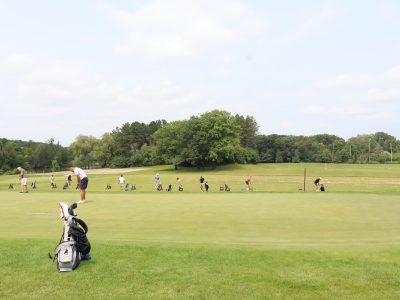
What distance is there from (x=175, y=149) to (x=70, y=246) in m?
103

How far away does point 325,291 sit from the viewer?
6961mm

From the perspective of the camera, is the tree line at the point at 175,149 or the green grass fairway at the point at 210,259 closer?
the green grass fairway at the point at 210,259

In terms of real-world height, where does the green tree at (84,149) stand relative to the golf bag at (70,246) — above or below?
above

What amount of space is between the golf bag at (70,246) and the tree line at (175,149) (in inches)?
3874

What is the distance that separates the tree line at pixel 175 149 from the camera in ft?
360

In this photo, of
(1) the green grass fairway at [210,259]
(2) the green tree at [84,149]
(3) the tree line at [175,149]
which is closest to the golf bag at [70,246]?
(1) the green grass fairway at [210,259]

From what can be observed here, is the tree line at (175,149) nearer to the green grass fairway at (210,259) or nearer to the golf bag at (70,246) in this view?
the green grass fairway at (210,259)

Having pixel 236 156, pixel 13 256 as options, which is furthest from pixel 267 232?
pixel 236 156

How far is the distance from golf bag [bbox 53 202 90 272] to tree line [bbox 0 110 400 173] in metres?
98.4

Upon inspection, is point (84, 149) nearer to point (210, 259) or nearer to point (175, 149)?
point (175, 149)

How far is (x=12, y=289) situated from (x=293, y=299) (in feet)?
16.7

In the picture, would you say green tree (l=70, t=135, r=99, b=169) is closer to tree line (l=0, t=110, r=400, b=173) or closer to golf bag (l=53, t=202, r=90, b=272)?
tree line (l=0, t=110, r=400, b=173)

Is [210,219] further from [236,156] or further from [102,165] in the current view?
[102,165]

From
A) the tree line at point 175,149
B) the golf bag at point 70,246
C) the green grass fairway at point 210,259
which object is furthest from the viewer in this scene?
the tree line at point 175,149
